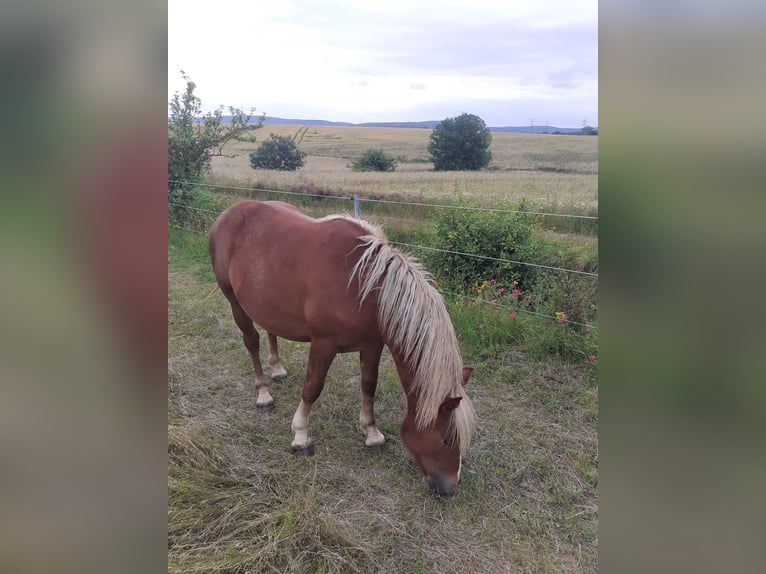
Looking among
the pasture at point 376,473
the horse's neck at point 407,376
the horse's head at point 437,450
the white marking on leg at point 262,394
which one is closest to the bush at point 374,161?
the pasture at point 376,473

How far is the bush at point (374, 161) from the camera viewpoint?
940 inches

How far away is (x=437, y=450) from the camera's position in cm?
247

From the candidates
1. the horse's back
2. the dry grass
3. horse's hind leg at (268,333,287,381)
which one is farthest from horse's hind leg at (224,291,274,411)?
the dry grass

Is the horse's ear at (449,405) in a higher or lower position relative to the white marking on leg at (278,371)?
higher

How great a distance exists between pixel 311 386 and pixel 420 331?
888 mm

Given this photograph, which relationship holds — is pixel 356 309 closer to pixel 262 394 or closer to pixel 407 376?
pixel 407 376

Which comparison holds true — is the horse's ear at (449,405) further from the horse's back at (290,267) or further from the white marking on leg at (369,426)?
the white marking on leg at (369,426)

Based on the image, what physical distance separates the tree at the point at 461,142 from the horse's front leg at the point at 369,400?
24.6m

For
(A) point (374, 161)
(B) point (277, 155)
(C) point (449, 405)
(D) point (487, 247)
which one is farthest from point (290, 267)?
(A) point (374, 161)
